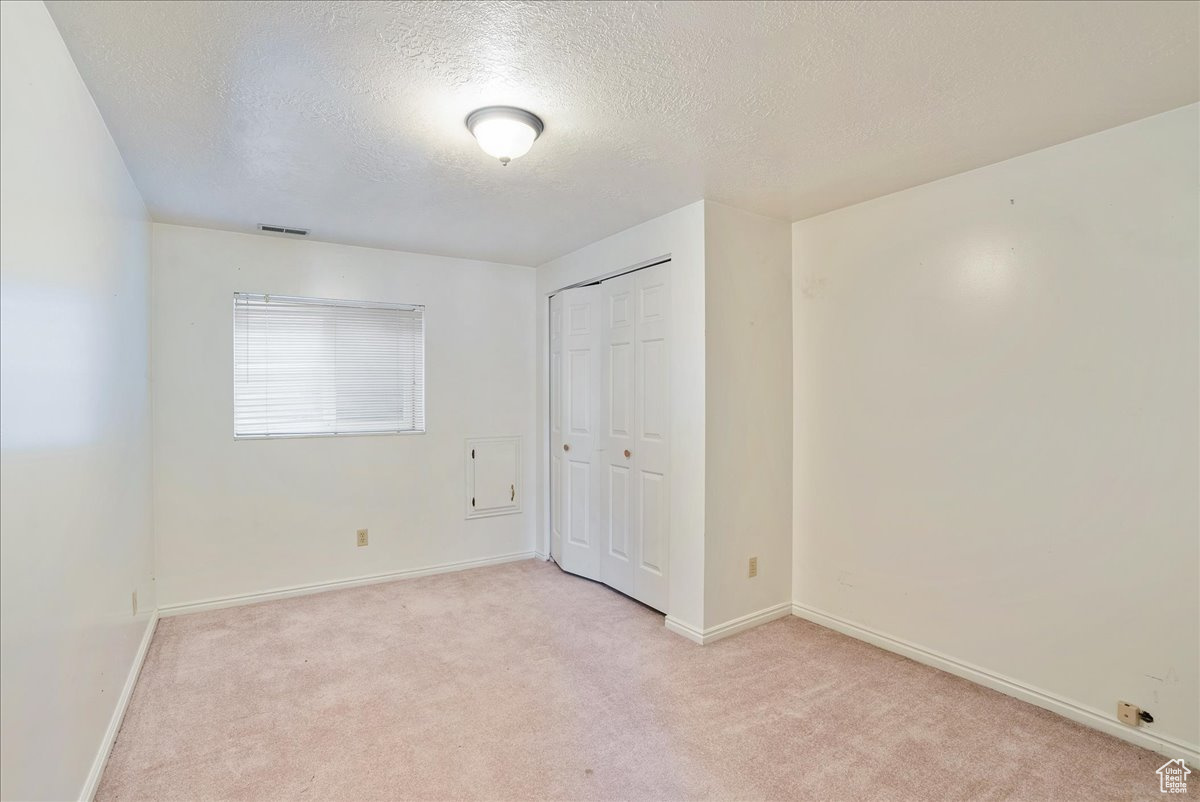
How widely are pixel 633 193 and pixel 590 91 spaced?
40.2 inches

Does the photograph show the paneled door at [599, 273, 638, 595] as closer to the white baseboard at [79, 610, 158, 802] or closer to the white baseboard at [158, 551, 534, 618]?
the white baseboard at [158, 551, 534, 618]

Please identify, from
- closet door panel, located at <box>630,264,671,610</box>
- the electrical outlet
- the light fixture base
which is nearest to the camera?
the light fixture base

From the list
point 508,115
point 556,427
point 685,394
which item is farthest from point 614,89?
point 556,427

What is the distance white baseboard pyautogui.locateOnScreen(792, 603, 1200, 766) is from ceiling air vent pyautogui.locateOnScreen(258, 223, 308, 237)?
12.6 ft

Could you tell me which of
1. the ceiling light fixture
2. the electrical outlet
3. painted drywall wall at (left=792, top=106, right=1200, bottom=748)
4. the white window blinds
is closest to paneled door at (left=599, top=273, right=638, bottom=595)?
painted drywall wall at (left=792, top=106, right=1200, bottom=748)

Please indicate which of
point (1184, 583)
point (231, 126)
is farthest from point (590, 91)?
point (1184, 583)

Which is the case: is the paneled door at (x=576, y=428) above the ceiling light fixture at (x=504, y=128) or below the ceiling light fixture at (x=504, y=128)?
below

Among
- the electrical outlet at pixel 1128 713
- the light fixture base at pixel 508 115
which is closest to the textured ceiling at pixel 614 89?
the light fixture base at pixel 508 115

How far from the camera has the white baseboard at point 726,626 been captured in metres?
3.06

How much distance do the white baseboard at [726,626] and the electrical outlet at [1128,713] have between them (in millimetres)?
1518

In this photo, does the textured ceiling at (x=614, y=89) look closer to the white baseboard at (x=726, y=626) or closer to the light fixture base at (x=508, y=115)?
the light fixture base at (x=508, y=115)

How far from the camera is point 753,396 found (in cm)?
328

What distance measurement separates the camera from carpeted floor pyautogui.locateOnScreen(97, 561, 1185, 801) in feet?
6.45

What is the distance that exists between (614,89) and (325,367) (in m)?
2.89
